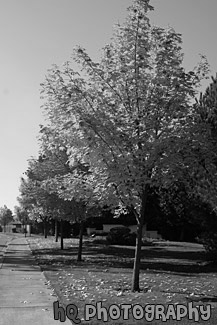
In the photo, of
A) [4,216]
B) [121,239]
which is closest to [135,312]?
[121,239]

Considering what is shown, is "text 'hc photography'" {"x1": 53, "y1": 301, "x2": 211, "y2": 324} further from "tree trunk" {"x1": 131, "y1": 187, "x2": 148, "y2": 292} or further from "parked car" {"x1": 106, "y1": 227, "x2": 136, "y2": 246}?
"parked car" {"x1": 106, "y1": 227, "x2": 136, "y2": 246}

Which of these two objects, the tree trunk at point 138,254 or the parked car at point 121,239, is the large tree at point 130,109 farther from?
the parked car at point 121,239

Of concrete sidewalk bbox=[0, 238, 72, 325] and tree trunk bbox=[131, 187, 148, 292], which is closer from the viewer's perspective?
concrete sidewalk bbox=[0, 238, 72, 325]

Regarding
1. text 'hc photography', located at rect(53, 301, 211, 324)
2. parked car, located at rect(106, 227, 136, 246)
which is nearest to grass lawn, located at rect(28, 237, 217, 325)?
text 'hc photography', located at rect(53, 301, 211, 324)

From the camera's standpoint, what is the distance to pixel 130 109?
11.4 m

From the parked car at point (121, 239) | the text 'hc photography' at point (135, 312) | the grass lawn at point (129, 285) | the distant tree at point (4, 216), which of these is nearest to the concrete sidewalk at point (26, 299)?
the text 'hc photography' at point (135, 312)

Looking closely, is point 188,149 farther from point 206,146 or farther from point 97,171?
point 97,171

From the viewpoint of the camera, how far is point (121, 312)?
875 centimetres

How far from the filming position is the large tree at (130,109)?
10648 millimetres

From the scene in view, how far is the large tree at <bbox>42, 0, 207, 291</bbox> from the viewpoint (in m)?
10.6

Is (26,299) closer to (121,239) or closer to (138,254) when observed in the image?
(138,254)

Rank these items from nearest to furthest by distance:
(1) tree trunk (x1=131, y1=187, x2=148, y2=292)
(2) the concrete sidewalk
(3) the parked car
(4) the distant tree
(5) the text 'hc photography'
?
(5) the text 'hc photography'
(2) the concrete sidewalk
(1) tree trunk (x1=131, y1=187, x2=148, y2=292)
(3) the parked car
(4) the distant tree

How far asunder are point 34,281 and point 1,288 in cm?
154

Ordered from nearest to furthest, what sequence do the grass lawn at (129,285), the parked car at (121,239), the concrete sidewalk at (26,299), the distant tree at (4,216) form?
the concrete sidewalk at (26,299)
the grass lawn at (129,285)
the parked car at (121,239)
the distant tree at (4,216)
